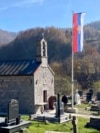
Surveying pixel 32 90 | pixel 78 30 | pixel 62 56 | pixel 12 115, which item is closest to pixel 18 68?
pixel 32 90

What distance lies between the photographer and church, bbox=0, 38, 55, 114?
27250 mm

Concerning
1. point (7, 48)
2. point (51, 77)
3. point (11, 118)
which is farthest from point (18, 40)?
point (11, 118)

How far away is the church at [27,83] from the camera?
27250 millimetres

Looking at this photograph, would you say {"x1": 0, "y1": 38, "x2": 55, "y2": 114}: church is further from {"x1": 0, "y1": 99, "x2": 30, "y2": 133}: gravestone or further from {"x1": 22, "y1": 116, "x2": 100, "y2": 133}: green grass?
{"x1": 0, "y1": 99, "x2": 30, "y2": 133}: gravestone

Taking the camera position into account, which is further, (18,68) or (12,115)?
(18,68)

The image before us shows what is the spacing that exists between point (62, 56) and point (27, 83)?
57.9 meters

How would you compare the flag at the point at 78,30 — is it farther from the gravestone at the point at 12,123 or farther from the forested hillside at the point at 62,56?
the forested hillside at the point at 62,56

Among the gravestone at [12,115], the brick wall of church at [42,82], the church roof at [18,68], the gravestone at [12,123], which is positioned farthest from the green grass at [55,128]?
the church roof at [18,68]

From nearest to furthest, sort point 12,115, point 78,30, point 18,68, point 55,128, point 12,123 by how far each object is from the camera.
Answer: point 12,123
point 12,115
point 55,128
point 78,30
point 18,68

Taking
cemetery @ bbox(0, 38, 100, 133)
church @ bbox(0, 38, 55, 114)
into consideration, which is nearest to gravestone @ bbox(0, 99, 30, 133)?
cemetery @ bbox(0, 38, 100, 133)

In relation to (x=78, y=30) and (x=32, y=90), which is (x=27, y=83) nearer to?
(x=32, y=90)

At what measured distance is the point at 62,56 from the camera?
84875 millimetres

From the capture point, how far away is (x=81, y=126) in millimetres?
20375

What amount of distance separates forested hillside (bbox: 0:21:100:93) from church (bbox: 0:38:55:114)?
1044 cm
